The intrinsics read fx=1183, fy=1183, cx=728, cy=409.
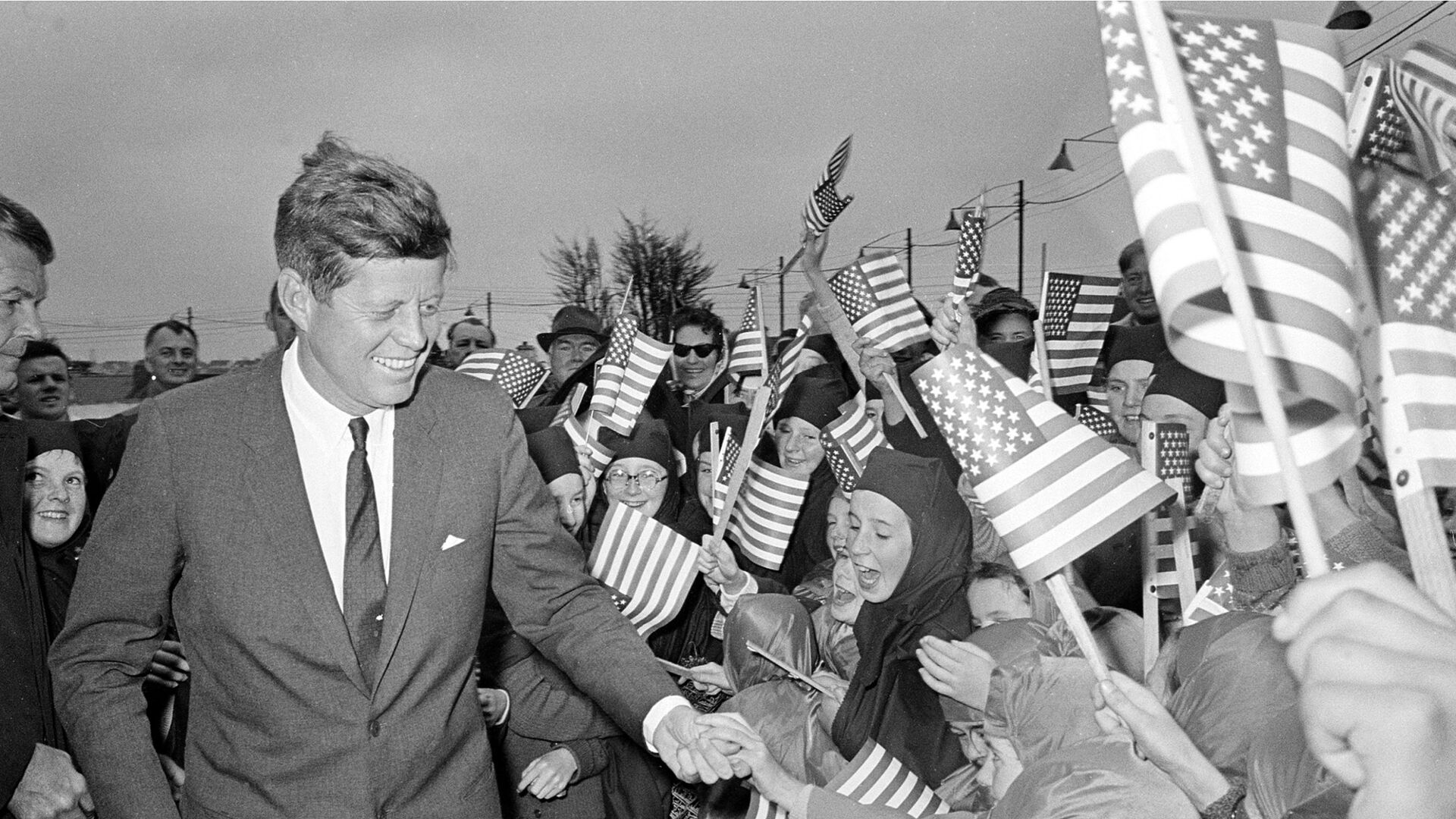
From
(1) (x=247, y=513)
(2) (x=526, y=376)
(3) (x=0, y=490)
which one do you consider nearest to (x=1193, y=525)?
(1) (x=247, y=513)

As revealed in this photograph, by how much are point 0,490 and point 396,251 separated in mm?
1966

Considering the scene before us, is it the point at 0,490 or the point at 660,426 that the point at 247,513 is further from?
the point at 660,426

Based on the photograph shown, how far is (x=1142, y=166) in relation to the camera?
1378 millimetres

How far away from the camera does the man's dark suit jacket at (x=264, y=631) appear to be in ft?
7.23

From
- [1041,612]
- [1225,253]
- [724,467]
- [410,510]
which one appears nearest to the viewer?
[1225,253]

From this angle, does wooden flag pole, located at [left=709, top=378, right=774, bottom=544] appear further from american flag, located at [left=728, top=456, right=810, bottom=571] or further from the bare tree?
the bare tree

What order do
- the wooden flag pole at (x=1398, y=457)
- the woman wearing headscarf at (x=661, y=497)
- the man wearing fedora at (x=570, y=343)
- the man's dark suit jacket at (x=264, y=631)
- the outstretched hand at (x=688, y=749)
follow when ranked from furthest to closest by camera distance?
1. the man wearing fedora at (x=570, y=343)
2. the woman wearing headscarf at (x=661, y=497)
3. the outstretched hand at (x=688, y=749)
4. the man's dark suit jacket at (x=264, y=631)
5. the wooden flag pole at (x=1398, y=457)

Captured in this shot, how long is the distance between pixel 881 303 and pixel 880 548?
2728 millimetres

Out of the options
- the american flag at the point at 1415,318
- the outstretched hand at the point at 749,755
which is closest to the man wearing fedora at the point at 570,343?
the outstretched hand at the point at 749,755

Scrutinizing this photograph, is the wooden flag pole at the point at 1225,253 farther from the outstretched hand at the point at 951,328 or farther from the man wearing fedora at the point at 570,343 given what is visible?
the man wearing fedora at the point at 570,343

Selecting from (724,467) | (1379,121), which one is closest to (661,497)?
(724,467)

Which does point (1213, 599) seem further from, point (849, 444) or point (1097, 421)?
point (849, 444)

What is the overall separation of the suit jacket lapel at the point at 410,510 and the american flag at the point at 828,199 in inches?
180

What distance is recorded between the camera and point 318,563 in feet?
7.37
